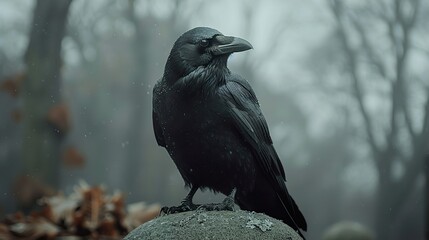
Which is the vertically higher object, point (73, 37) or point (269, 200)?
point (73, 37)

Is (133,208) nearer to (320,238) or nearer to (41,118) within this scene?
(41,118)

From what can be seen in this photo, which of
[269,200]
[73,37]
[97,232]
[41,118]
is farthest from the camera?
[73,37]

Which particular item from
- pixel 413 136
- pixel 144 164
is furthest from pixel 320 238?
pixel 144 164

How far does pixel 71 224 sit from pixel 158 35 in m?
2.37

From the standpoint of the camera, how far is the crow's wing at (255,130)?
7.83 feet

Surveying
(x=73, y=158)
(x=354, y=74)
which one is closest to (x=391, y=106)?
(x=354, y=74)

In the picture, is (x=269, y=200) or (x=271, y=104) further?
(x=271, y=104)

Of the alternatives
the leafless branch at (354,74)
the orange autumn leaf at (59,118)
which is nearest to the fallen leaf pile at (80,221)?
the orange autumn leaf at (59,118)

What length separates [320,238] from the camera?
727cm

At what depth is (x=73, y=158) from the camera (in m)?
6.54

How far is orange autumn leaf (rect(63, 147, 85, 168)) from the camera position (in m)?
6.44

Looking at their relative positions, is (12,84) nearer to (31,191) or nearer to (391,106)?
(31,191)

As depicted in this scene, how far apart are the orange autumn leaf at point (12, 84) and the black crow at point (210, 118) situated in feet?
13.8

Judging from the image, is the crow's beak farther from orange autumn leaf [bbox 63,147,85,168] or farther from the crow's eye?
orange autumn leaf [bbox 63,147,85,168]
